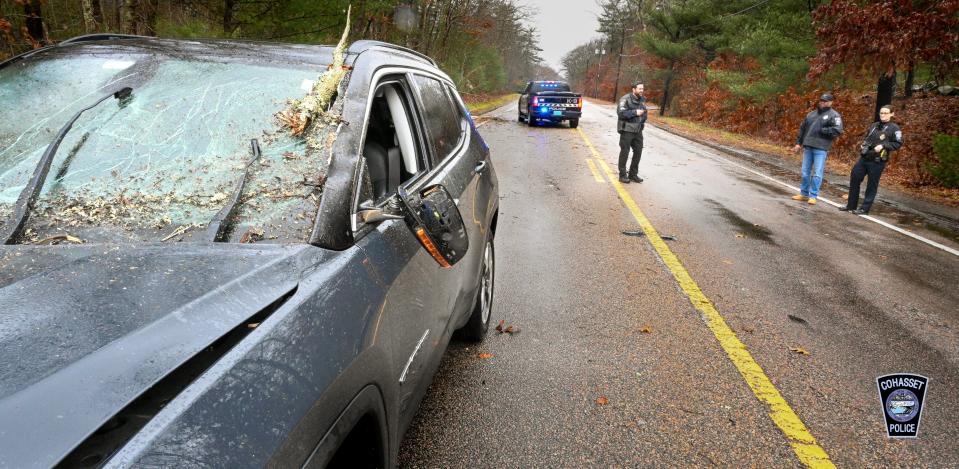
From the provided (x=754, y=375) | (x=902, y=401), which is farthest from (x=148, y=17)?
→ (x=902, y=401)

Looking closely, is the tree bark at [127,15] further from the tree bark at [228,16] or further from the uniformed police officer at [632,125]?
the uniformed police officer at [632,125]

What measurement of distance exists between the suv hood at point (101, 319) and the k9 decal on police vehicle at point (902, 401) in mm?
3240

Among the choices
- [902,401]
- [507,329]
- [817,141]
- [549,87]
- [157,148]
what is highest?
[549,87]

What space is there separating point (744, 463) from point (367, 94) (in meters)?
2.38

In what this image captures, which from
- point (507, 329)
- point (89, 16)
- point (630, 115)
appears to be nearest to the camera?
point (507, 329)

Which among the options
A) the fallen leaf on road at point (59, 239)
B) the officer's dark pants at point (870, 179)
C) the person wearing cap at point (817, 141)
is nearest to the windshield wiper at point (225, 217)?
the fallen leaf on road at point (59, 239)

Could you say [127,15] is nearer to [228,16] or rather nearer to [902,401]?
[228,16]

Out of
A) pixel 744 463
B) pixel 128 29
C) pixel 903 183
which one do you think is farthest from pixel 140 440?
pixel 903 183

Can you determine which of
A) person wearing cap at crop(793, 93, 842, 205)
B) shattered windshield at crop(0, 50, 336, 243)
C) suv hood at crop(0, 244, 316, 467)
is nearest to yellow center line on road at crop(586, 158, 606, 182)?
person wearing cap at crop(793, 93, 842, 205)

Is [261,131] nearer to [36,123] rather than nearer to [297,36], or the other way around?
[36,123]

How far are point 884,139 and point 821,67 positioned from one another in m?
4.98

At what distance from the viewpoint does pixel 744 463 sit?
8.34ft

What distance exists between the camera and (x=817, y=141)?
9641 millimetres

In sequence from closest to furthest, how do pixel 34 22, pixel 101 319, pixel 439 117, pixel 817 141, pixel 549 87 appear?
pixel 101 319 → pixel 439 117 → pixel 34 22 → pixel 817 141 → pixel 549 87
